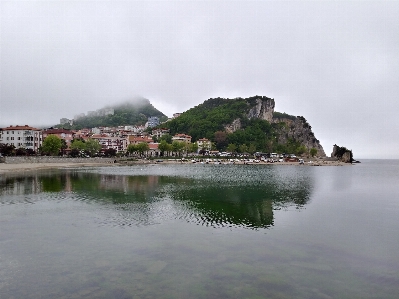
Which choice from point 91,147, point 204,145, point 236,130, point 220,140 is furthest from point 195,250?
point 236,130

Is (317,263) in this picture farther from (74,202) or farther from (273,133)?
(273,133)

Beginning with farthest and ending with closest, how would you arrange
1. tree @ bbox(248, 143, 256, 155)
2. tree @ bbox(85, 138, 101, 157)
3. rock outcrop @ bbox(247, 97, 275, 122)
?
rock outcrop @ bbox(247, 97, 275, 122)
tree @ bbox(248, 143, 256, 155)
tree @ bbox(85, 138, 101, 157)

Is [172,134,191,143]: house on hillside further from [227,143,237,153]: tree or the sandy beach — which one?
the sandy beach

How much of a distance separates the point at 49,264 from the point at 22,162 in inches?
2823

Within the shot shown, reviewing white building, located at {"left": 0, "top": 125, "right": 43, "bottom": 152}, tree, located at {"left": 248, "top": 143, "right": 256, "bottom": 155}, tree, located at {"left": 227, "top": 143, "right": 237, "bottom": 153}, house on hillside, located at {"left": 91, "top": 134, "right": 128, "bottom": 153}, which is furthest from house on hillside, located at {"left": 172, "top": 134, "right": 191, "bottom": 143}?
white building, located at {"left": 0, "top": 125, "right": 43, "bottom": 152}

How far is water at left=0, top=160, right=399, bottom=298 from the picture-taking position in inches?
452

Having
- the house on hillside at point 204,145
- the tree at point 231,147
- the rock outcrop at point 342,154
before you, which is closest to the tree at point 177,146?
the house on hillside at point 204,145

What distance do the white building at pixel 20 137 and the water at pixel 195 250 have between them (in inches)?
3347

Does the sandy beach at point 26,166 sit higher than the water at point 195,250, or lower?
higher

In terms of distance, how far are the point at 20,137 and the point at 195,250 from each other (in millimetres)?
105002

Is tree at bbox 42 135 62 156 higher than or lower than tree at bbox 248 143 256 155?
higher

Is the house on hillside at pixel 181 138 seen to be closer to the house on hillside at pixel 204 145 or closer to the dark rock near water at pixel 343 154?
the house on hillside at pixel 204 145

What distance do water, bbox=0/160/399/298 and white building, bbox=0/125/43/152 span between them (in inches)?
3347

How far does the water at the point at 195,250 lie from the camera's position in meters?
11.5
